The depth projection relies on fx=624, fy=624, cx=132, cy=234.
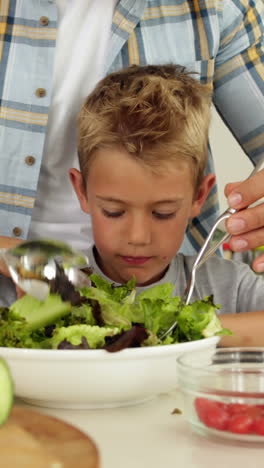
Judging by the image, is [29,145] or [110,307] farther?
[29,145]

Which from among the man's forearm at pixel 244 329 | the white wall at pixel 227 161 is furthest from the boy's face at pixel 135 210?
the white wall at pixel 227 161

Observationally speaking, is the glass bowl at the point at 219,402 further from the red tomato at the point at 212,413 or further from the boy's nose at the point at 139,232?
the boy's nose at the point at 139,232

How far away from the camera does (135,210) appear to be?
4.97 ft

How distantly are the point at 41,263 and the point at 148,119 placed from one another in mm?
595

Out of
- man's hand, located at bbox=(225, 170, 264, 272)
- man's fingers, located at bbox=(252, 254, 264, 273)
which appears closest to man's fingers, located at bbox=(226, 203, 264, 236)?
man's hand, located at bbox=(225, 170, 264, 272)

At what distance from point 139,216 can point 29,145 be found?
19.6 inches

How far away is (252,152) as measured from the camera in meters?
2.03

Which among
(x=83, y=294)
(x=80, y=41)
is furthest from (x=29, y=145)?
(x=83, y=294)

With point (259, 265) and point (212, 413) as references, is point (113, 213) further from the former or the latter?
point (212, 413)

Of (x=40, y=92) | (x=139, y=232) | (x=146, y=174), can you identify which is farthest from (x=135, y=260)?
(x=40, y=92)

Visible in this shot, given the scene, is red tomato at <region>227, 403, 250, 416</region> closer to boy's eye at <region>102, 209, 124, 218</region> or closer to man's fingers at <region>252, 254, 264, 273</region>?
man's fingers at <region>252, 254, 264, 273</region>

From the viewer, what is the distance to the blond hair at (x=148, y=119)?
5.06ft

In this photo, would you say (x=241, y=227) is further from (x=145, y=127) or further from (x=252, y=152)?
(x=252, y=152)

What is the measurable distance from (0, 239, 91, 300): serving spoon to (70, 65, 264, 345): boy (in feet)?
1.25
